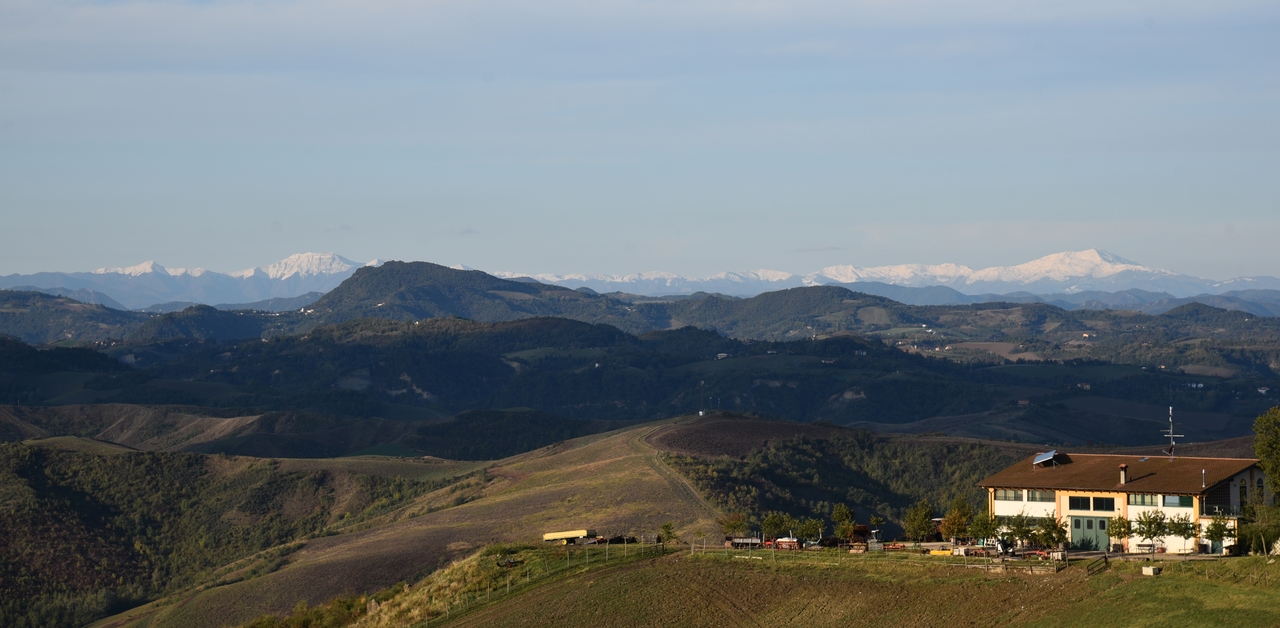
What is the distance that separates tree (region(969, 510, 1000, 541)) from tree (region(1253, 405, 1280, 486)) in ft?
45.4

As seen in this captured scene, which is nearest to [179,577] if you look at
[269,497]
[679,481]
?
[269,497]

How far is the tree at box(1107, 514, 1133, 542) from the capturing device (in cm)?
7019

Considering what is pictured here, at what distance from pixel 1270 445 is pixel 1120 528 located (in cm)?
1019

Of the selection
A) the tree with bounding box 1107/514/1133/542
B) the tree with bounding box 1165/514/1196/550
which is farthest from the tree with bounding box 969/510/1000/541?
the tree with bounding box 1165/514/1196/550

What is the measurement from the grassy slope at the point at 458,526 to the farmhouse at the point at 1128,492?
142 feet

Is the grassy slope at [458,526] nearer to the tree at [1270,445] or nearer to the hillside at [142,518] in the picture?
the hillside at [142,518]

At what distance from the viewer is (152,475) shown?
172 metres

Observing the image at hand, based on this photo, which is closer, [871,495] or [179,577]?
[179,577]

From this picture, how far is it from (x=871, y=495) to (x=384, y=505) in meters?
56.5

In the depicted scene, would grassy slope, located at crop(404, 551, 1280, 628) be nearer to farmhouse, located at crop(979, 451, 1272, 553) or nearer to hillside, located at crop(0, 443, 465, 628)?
farmhouse, located at crop(979, 451, 1272, 553)

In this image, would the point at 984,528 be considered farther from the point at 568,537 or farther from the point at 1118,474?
the point at 568,537

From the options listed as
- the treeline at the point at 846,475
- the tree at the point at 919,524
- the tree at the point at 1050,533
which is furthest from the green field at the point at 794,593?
the treeline at the point at 846,475

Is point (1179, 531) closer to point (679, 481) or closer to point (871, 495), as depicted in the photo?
point (679, 481)

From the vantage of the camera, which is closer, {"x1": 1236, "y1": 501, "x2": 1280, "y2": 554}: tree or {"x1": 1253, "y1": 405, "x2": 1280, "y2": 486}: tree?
{"x1": 1236, "y1": 501, "x2": 1280, "y2": 554}: tree
